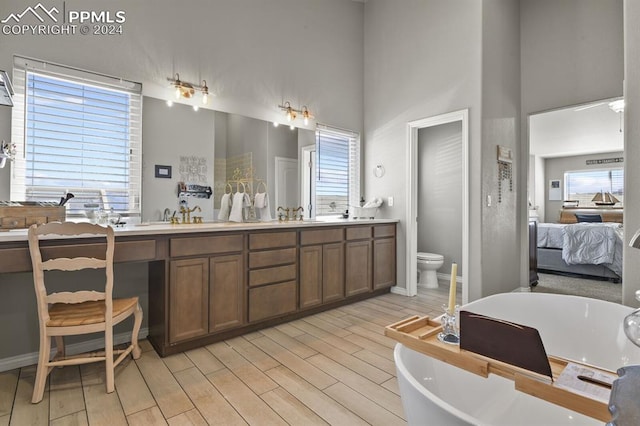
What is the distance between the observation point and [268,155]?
372 cm

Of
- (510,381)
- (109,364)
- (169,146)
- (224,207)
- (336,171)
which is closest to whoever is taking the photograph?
(510,381)

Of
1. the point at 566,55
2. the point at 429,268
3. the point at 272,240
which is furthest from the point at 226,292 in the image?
the point at 566,55

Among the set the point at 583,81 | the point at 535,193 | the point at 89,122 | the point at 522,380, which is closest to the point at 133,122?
the point at 89,122

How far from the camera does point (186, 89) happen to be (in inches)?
120

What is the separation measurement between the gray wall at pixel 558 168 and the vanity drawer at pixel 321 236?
8.49 metres

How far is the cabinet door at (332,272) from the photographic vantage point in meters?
3.51

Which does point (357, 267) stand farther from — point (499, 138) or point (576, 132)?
point (576, 132)

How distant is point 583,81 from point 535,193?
6499 mm

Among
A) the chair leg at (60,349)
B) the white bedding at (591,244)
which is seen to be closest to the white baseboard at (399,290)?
the white bedding at (591,244)

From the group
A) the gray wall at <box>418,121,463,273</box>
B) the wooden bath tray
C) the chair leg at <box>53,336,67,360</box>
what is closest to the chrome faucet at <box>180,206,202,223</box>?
the chair leg at <box>53,336,67,360</box>

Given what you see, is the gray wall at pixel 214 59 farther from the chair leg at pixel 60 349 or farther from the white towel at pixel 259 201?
the white towel at pixel 259 201

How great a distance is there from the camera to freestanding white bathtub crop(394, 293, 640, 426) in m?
1.26

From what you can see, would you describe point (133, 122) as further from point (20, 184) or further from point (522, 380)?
point (522, 380)

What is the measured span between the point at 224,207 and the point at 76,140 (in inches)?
51.4
